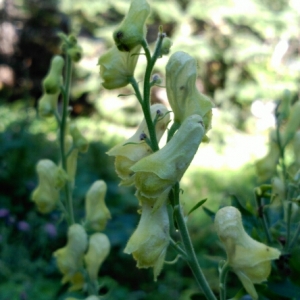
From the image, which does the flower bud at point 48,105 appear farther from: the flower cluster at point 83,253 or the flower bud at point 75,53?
the flower cluster at point 83,253

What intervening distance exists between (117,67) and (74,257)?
0.54m

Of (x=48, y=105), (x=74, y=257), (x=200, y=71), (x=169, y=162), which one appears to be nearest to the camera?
(x=169, y=162)

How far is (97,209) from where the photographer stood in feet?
3.90

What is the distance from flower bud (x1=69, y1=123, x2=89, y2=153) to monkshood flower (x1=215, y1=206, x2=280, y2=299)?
506mm

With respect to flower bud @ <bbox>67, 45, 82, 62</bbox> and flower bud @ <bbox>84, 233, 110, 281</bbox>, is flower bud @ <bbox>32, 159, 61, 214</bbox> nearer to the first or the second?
flower bud @ <bbox>84, 233, 110, 281</bbox>

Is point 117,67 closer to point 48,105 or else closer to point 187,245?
point 187,245

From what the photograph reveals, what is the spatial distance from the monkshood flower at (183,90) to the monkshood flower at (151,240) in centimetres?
14

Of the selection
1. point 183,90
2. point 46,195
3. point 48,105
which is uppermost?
point 183,90

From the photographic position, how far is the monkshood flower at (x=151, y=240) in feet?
1.92

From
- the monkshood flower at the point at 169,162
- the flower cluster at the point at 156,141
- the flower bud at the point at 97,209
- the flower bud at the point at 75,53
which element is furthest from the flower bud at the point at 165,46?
the flower bud at the point at 97,209

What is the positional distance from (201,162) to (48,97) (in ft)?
18.8

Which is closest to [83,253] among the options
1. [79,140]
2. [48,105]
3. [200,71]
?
[79,140]

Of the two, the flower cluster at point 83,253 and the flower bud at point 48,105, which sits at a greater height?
the flower bud at point 48,105

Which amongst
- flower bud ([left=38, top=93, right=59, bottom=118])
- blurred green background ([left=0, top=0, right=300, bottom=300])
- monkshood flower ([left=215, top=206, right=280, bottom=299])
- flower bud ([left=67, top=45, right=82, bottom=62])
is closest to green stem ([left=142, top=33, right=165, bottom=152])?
monkshood flower ([left=215, top=206, right=280, bottom=299])
